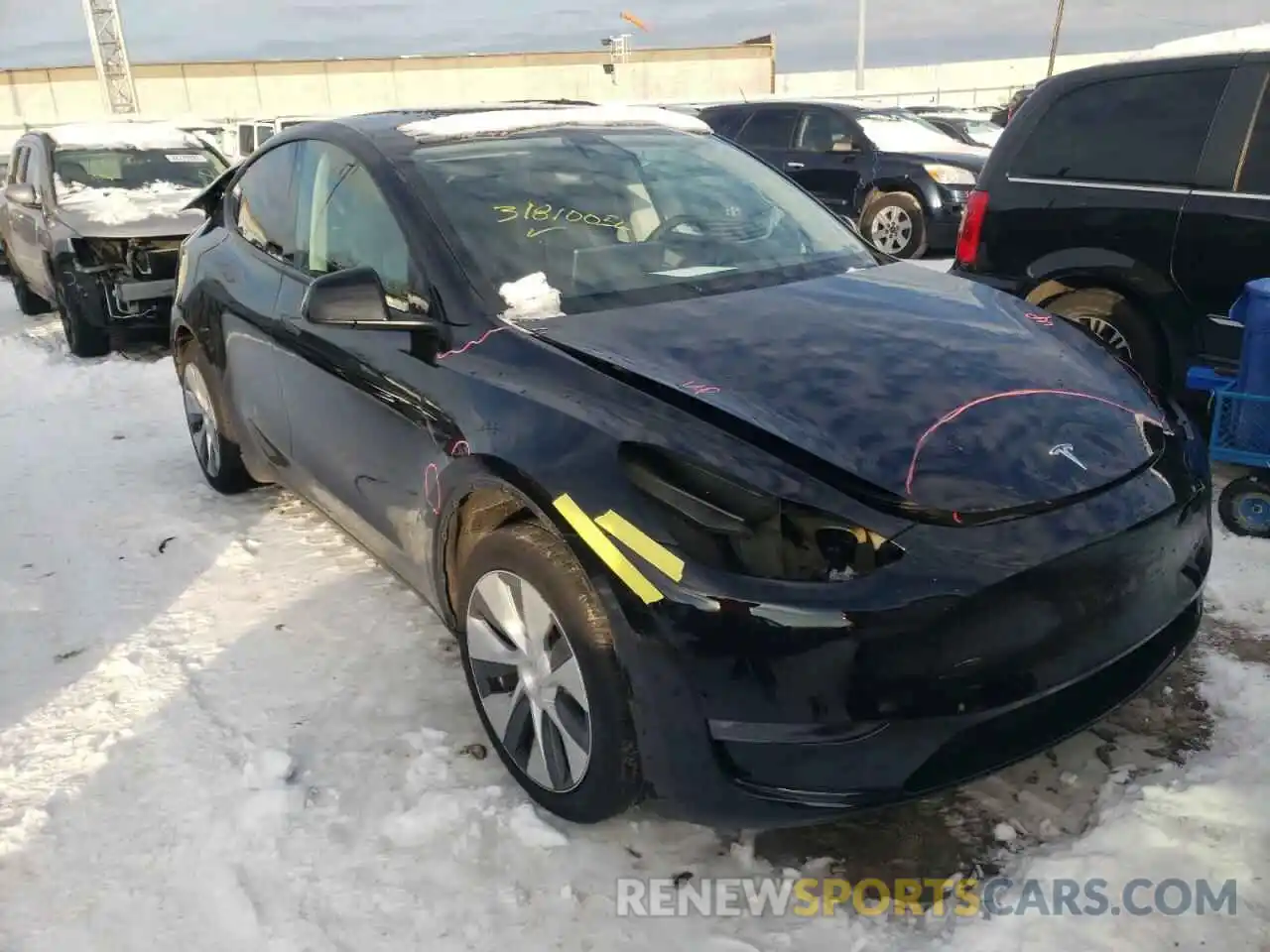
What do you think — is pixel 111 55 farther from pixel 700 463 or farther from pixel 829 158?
pixel 700 463

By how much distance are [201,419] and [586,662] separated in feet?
11.0

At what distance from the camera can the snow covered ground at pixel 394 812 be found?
226 centimetres

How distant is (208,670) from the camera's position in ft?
11.0

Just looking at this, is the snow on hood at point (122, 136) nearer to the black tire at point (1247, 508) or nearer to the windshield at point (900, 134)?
the windshield at point (900, 134)

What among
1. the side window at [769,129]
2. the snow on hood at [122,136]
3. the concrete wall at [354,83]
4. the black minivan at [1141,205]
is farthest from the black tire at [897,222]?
the concrete wall at [354,83]

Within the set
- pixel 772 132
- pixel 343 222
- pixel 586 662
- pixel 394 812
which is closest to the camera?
pixel 586 662

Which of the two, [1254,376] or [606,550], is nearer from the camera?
[606,550]

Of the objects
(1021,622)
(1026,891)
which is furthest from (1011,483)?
(1026,891)

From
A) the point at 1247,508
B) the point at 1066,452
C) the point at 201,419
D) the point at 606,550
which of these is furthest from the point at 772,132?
the point at 606,550

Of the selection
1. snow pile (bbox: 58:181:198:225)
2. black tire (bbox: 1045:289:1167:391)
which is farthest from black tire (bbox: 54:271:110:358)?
black tire (bbox: 1045:289:1167:391)

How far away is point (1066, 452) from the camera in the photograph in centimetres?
238

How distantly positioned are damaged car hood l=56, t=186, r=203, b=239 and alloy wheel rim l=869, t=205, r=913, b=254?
21.4 ft

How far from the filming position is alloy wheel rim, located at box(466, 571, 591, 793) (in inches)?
94.0

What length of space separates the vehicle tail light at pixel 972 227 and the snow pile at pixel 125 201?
5744 millimetres
